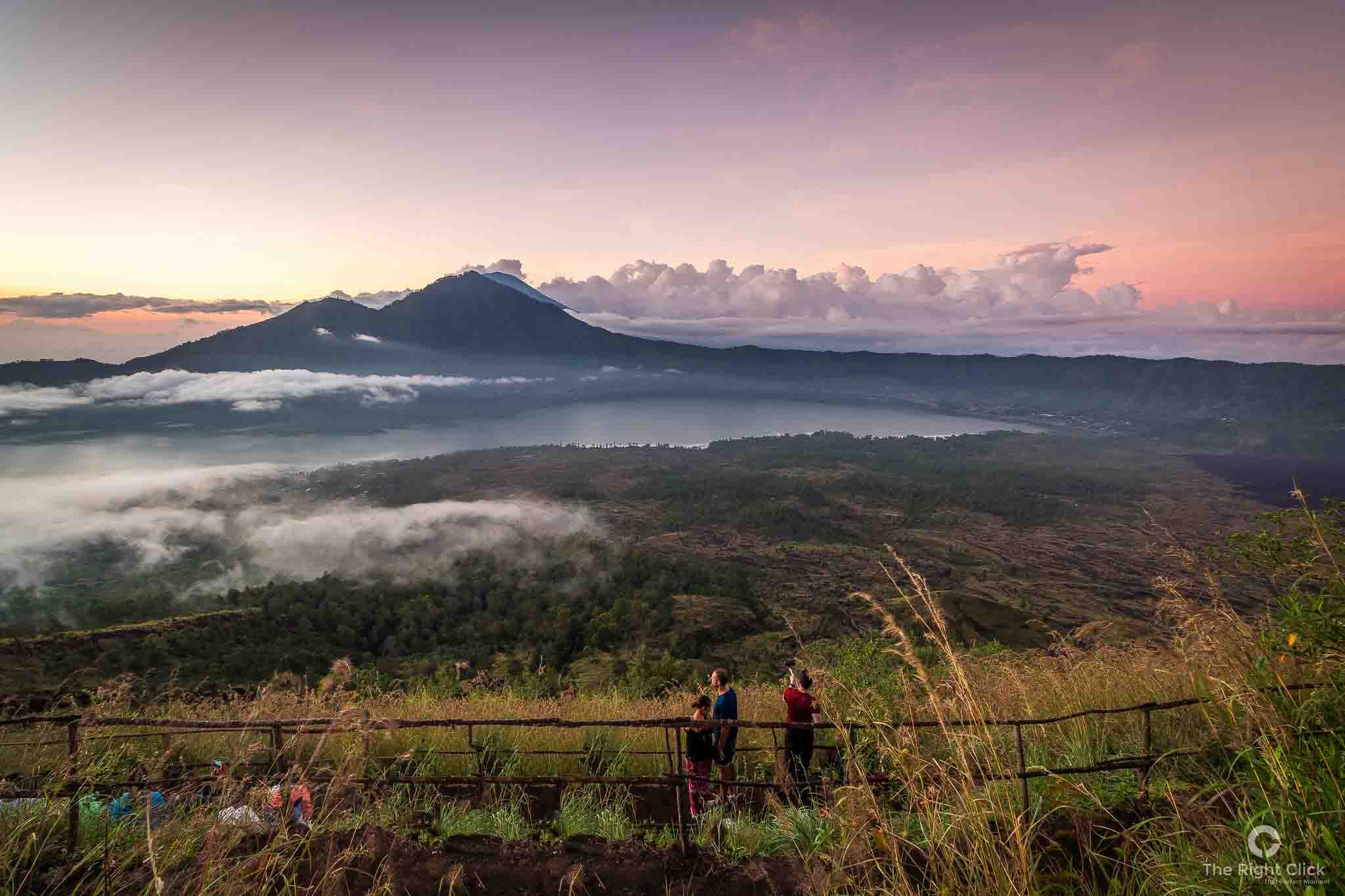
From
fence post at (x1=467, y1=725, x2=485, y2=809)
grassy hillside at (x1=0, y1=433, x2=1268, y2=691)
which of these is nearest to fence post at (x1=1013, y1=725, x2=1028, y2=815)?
grassy hillside at (x1=0, y1=433, x2=1268, y2=691)

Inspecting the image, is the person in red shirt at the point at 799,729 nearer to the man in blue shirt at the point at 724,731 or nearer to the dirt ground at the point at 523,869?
the man in blue shirt at the point at 724,731

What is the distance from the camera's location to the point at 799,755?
550cm

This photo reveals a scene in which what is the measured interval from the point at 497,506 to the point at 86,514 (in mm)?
148950

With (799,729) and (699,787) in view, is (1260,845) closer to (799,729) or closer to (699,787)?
(799,729)

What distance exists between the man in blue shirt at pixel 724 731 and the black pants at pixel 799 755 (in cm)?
48

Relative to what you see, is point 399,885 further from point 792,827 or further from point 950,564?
point 950,564

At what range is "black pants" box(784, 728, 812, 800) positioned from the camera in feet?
16.4

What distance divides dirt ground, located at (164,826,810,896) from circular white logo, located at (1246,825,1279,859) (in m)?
1.81

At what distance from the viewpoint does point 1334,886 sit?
200 centimetres

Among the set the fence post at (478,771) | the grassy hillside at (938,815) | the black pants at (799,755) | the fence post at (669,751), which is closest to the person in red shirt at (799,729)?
the black pants at (799,755)

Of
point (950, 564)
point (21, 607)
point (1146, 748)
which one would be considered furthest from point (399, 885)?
point (21, 607)

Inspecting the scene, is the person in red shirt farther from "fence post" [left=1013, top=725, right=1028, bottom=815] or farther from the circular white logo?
the circular white logo

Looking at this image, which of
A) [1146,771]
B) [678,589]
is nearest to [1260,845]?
[1146,771]

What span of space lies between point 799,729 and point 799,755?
1.11 feet
